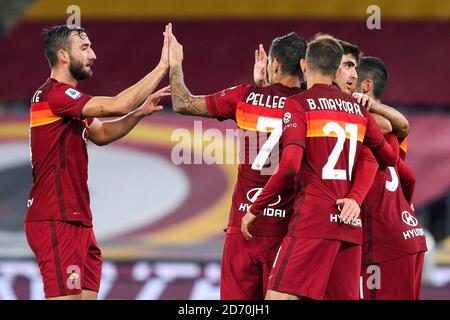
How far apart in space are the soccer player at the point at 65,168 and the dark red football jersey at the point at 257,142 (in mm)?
519

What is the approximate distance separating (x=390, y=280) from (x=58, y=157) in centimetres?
229

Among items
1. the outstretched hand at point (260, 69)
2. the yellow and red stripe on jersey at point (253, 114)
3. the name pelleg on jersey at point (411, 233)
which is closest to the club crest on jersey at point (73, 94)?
the yellow and red stripe on jersey at point (253, 114)

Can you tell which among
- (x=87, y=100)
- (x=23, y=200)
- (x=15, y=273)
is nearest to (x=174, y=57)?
(x=87, y=100)

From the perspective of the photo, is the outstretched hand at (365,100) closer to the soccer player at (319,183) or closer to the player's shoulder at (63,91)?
the soccer player at (319,183)

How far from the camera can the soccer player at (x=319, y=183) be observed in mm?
6195

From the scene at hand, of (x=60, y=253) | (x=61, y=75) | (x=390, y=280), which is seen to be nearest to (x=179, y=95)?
(x=61, y=75)

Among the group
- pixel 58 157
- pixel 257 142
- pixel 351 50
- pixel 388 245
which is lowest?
pixel 388 245

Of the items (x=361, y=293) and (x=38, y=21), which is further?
(x=38, y=21)

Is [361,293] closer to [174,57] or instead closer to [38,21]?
[174,57]

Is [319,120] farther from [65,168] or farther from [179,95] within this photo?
[65,168]

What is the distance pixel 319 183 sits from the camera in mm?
6270
